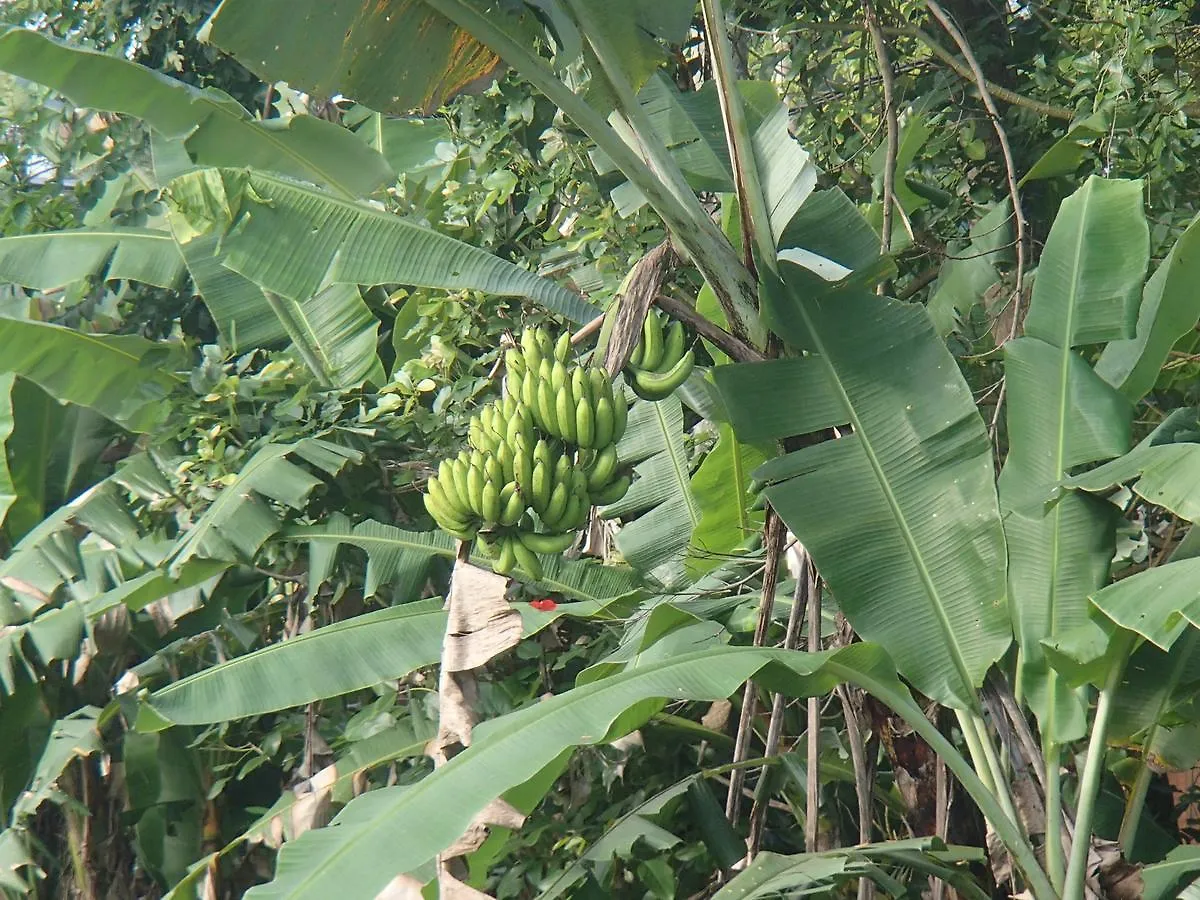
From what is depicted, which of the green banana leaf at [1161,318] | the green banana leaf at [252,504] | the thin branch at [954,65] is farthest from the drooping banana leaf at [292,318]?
the green banana leaf at [1161,318]

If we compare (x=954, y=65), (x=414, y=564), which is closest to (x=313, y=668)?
(x=414, y=564)

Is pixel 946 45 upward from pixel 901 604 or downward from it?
upward

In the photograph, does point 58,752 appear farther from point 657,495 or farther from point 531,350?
point 531,350

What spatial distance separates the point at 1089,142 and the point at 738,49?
3.64ft

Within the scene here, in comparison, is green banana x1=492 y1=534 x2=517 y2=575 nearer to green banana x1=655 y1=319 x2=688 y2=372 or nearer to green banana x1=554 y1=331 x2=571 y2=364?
green banana x1=554 y1=331 x2=571 y2=364

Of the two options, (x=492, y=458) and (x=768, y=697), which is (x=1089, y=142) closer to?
(x=768, y=697)

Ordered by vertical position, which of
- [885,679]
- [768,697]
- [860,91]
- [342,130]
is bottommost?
[768,697]

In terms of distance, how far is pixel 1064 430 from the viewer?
202 cm

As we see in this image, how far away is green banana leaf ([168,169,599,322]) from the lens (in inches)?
86.7

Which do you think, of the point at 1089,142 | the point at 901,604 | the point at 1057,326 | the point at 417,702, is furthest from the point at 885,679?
the point at 1089,142

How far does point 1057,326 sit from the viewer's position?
6.82 ft

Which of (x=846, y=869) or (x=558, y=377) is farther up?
(x=558, y=377)

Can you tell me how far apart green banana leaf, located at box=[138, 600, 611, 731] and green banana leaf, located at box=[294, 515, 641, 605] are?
0.79 ft

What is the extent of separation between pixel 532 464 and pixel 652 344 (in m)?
0.32
